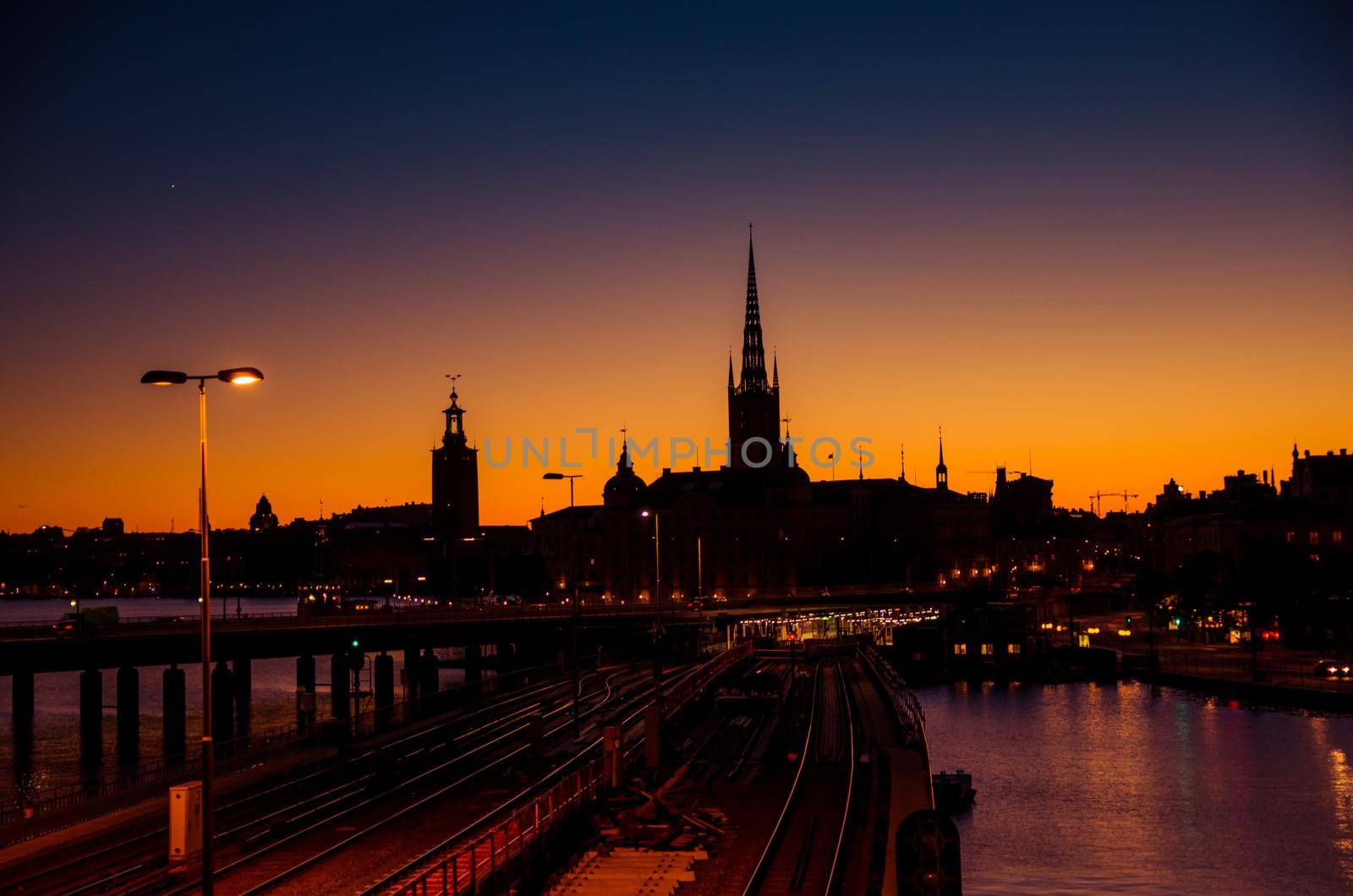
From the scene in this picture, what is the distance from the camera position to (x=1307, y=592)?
407 feet

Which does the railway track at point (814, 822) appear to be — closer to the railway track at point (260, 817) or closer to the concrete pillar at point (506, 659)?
the railway track at point (260, 817)

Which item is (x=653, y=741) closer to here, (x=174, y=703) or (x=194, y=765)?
(x=194, y=765)

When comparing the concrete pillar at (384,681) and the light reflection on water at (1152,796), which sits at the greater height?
the concrete pillar at (384,681)

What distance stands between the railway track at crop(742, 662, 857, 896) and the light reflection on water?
6.20 meters

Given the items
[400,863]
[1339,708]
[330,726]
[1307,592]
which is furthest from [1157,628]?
[400,863]

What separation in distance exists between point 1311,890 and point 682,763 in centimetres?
2114

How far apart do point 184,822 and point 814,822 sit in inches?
616

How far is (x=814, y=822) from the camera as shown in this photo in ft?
127

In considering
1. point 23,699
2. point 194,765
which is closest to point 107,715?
point 23,699

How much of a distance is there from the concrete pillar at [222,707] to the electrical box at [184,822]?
54.6 metres

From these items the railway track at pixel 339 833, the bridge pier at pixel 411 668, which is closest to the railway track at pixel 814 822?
the railway track at pixel 339 833

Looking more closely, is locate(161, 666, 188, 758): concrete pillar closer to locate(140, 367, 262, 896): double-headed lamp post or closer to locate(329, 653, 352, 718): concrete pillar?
locate(329, 653, 352, 718): concrete pillar

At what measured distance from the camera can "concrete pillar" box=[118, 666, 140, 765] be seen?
3307 inches

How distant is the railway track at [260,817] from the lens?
106ft
